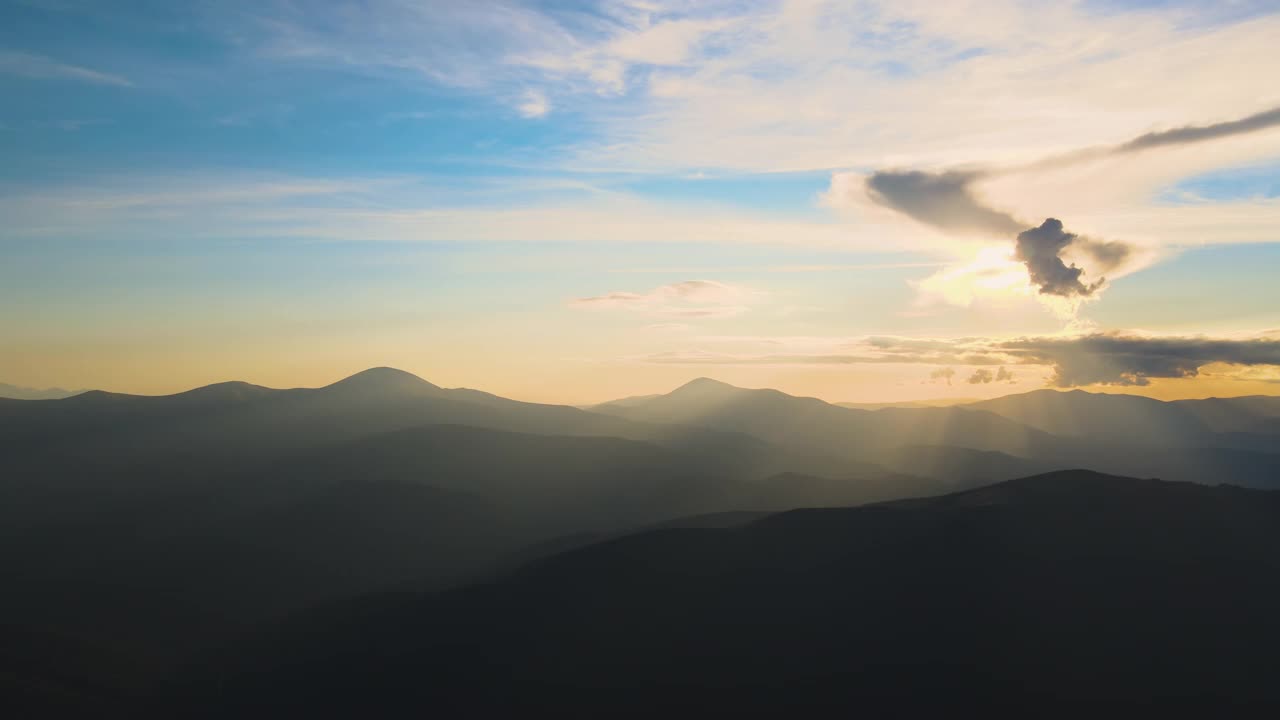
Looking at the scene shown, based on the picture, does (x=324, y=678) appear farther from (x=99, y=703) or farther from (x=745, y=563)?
(x=745, y=563)

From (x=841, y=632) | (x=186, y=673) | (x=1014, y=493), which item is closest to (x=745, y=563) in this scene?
(x=841, y=632)

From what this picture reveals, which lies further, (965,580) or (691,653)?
(965,580)

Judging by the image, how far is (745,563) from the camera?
549 feet

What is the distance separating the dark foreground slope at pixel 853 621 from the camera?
118500mm

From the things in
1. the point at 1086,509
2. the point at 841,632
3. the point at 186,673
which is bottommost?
the point at 186,673

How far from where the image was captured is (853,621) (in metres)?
137

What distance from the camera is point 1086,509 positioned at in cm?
17300

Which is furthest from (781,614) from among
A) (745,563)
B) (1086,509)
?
(1086,509)

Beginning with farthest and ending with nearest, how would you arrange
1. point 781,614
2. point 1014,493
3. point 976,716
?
point 1014,493 → point 781,614 → point 976,716

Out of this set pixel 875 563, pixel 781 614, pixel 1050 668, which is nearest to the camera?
pixel 1050 668

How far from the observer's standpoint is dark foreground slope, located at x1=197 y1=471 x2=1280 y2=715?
389ft

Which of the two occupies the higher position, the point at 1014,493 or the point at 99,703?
the point at 1014,493

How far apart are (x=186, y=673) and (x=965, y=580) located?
166m

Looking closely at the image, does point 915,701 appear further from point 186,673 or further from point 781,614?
point 186,673
